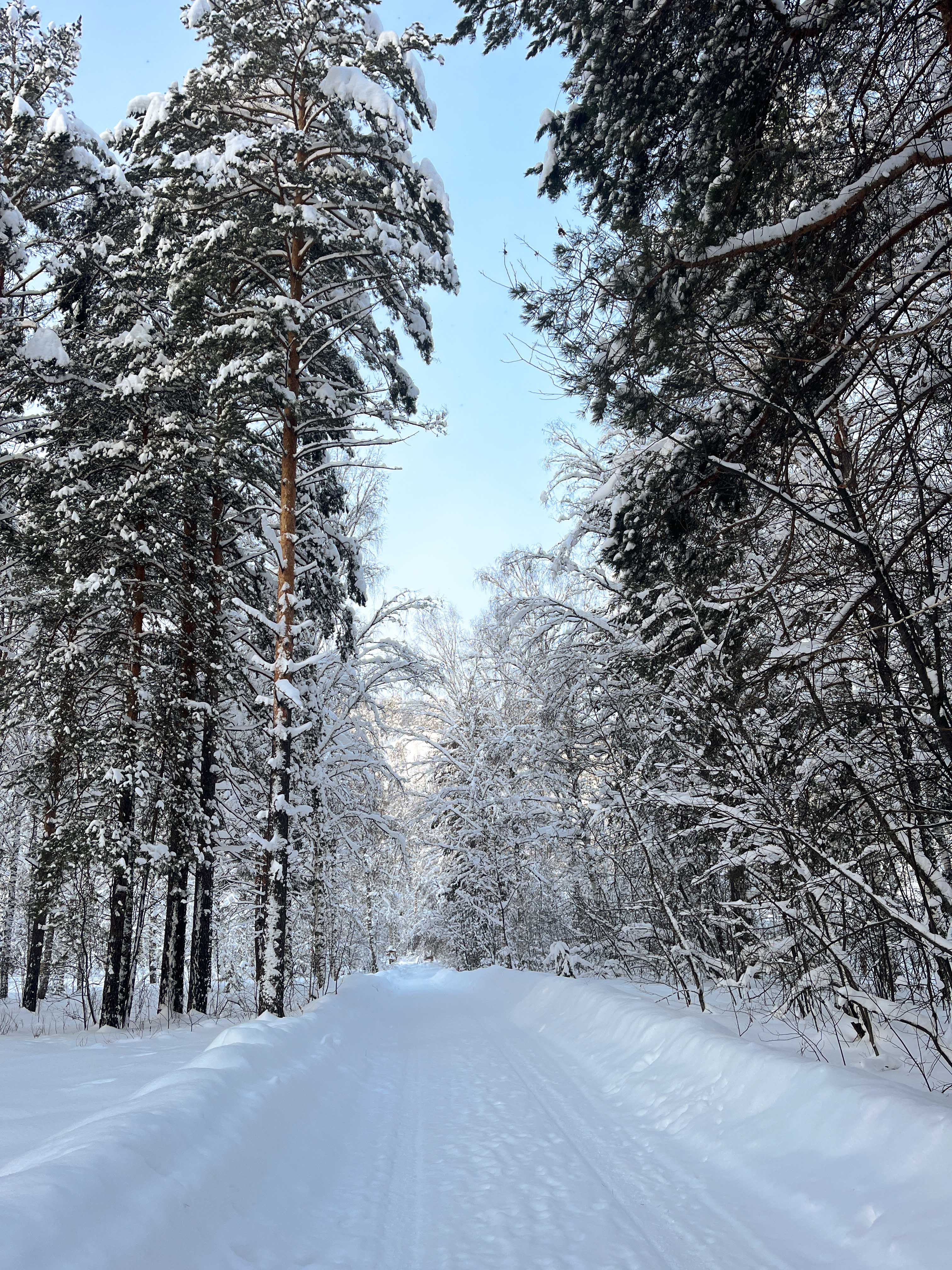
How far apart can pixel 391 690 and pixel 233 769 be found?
4679mm

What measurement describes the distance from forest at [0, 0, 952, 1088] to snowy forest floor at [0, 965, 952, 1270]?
0.92m

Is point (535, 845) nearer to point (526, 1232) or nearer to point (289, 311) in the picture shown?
point (289, 311)

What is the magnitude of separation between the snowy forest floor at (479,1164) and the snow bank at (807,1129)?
0.01 metres

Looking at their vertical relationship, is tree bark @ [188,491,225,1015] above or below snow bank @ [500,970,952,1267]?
above

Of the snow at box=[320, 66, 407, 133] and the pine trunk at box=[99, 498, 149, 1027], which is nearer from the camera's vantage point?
the snow at box=[320, 66, 407, 133]

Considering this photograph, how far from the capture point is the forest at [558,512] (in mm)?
3932

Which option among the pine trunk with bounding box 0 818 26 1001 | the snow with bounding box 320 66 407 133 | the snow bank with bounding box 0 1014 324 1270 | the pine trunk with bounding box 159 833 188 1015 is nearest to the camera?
the snow bank with bounding box 0 1014 324 1270

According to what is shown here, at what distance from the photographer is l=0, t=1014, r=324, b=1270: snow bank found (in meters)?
2.25

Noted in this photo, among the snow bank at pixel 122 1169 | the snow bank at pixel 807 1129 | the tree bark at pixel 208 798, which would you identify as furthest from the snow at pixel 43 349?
the snow bank at pixel 807 1129

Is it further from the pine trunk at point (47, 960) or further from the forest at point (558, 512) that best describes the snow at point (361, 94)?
the pine trunk at point (47, 960)

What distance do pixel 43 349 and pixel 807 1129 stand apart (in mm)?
10986

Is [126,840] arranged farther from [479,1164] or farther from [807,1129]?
[807,1129]

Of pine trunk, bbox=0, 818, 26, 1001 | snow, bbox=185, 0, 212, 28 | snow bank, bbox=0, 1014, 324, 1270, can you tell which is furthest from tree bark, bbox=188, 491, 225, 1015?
snow bank, bbox=0, 1014, 324, 1270

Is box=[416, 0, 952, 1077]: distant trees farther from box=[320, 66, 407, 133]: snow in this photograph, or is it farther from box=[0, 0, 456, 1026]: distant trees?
box=[0, 0, 456, 1026]: distant trees
